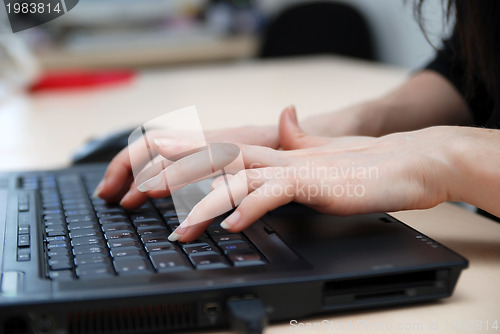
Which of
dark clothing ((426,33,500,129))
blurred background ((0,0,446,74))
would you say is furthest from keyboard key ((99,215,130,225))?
blurred background ((0,0,446,74))

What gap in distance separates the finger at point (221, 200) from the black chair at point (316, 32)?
2244 millimetres

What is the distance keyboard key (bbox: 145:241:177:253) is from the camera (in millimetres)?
488

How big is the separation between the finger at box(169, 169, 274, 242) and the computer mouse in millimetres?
374

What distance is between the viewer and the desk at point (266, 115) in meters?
0.45

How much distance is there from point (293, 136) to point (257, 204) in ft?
0.71

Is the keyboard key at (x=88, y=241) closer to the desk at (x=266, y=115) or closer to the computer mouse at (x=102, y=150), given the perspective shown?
the desk at (x=266, y=115)

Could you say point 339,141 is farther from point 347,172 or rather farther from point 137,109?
point 137,109

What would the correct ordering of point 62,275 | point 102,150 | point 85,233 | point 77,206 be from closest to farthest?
point 62,275, point 85,233, point 77,206, point 102,150

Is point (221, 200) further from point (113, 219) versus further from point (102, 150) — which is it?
point (102, 150)

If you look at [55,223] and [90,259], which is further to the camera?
[55,223]

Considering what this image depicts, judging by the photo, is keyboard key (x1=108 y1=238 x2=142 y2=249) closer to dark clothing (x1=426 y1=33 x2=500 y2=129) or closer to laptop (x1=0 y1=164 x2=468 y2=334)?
laptop (x1=0 y1=164 x2=468 y2=334)

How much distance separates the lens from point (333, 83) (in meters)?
1.55

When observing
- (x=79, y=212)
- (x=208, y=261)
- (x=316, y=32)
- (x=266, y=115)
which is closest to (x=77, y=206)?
(x=79, y=212)

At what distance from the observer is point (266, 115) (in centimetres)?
119
